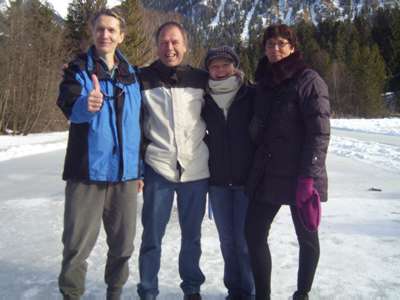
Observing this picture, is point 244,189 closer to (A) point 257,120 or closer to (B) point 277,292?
(A) point 257,120

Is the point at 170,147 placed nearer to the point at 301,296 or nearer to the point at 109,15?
the point at 109,15

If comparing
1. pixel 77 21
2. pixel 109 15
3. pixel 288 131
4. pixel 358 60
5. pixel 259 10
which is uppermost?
pixel 259 10

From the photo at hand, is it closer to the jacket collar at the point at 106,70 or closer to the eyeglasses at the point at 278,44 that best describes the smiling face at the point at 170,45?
the jacket collar at the point at 106,70

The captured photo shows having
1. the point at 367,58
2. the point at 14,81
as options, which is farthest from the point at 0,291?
the point at 367,58

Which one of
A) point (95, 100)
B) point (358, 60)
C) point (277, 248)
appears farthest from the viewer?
point (358, 60)

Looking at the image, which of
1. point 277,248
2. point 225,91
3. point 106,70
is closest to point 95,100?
point 106,70

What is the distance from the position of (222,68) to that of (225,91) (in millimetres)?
156

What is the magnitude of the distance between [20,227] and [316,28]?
64.8m

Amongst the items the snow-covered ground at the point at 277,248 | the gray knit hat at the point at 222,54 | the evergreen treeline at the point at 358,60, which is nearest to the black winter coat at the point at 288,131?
the gray knit hat at the point at 222,54

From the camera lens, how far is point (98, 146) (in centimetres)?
232

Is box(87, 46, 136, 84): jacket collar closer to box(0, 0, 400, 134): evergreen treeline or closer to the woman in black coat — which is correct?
the woman in black coat

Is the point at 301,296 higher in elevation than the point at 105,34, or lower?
lower

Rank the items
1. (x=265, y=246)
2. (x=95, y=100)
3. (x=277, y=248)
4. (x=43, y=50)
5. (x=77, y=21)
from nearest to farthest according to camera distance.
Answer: (x=95, y=100) → (x=265, y=246) → (x=277, y=248) → (x=43, y=50) → (x=77, y=21)

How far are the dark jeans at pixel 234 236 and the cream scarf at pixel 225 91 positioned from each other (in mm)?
534
